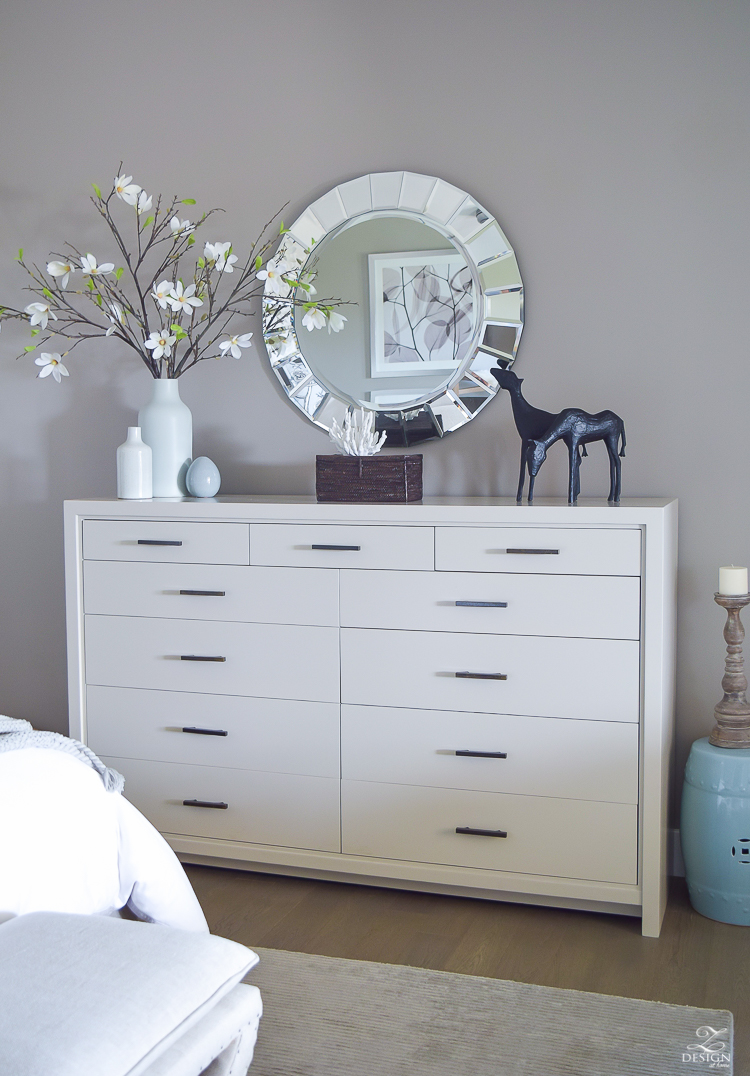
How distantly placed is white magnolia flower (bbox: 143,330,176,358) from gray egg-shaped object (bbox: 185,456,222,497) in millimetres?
313

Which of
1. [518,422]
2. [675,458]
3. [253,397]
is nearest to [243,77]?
[253,397]

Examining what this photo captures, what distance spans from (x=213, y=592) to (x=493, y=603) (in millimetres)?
720

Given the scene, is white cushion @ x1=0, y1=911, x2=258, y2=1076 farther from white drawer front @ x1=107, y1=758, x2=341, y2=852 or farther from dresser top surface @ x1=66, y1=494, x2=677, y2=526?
dresser top surface @ x1=66, y1=494, x2=677, y2=526

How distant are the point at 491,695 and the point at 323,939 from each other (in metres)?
0.66

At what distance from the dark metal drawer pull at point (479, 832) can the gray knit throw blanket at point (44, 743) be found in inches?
34.8

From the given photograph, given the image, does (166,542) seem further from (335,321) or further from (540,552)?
(540,552)

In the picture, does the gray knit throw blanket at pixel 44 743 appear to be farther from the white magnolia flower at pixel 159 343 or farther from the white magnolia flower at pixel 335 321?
the white magnolia flower at pixel 335 321

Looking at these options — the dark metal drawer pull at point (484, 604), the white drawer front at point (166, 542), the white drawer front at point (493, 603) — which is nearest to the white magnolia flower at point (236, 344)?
the white drawer front at point (166, 542)

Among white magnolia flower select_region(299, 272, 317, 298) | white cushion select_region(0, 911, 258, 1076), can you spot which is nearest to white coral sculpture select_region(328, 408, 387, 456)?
white magnolia flower select_region(299, 272, 317, 298)

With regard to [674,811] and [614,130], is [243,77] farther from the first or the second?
[674,811]

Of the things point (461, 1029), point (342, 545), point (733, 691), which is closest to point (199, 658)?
point (342, 545)

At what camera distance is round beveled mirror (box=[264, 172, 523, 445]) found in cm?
260

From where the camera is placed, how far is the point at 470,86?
258 cm

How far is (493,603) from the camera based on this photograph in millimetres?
2168
